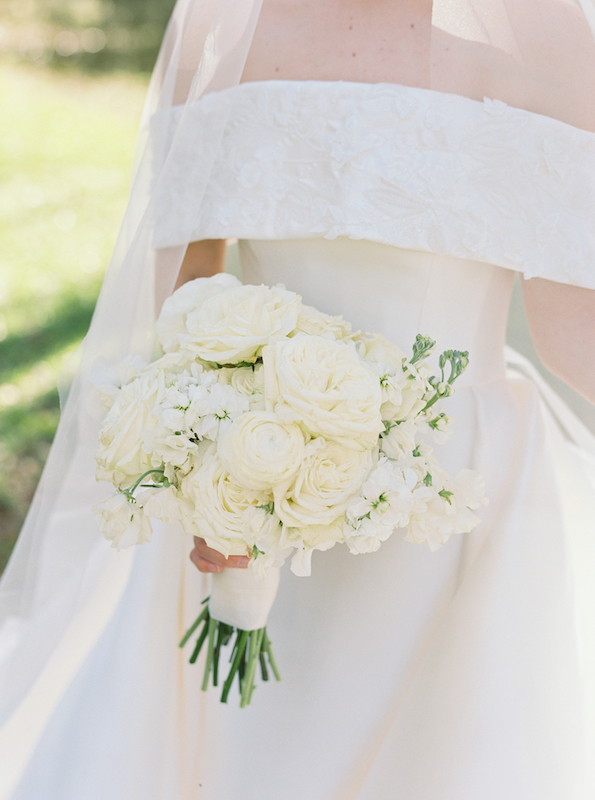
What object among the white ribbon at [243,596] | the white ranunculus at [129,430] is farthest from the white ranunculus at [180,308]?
the white ribbon at [243,596]

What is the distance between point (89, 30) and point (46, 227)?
272 inches

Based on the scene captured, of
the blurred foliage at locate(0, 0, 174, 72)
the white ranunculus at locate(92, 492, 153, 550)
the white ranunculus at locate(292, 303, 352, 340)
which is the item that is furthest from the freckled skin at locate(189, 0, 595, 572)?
the blurred foliage at locate(0, 0, 174, 72)

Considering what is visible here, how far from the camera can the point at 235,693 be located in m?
1.97

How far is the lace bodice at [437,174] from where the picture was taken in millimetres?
1564

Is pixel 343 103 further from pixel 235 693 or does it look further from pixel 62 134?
pixel 62 134

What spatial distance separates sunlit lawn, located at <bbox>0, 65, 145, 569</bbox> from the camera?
3992 mm

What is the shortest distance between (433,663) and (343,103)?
46.2 inches

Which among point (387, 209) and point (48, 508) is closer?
point (387, 209)

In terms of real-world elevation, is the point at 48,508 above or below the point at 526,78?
below

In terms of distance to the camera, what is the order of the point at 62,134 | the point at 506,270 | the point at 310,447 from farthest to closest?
the point at 62,134 < the point at 506,270 < the point at 310,447

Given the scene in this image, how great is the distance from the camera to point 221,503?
1.32 meters

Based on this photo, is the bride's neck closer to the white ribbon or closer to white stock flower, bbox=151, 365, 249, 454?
white stock flower, bbox=151, 365, 249, 454

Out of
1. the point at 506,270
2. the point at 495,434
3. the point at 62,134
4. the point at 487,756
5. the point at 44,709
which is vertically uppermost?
the point at 62,134

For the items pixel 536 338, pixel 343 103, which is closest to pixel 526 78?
pixel 343 103
